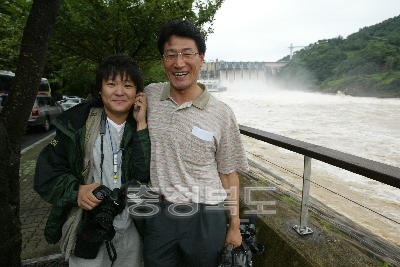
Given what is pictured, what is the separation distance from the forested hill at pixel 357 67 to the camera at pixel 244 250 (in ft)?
131

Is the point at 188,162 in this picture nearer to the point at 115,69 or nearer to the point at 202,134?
the point at 202,134

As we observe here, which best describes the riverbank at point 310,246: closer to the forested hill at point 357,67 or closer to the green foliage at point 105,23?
the green foliage at point 105,23

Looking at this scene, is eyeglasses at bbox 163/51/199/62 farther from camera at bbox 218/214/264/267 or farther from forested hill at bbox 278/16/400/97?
forested hill at bbox 278/16/400/97

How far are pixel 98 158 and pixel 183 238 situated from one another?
699mm

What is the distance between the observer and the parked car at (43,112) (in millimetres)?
11477

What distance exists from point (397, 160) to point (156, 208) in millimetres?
15253

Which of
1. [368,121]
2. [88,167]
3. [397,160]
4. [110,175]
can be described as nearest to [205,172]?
[110,175]

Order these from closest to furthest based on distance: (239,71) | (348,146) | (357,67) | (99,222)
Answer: (99,222) → (348,146) → (357,67) → (239,71)

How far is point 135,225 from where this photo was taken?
5.61 ft

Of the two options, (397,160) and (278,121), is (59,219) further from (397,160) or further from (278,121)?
(278,121)

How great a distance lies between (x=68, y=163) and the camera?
5.08 feet

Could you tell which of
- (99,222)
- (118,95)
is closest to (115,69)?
(118,95)

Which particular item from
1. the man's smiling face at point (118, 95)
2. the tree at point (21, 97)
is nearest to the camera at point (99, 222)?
the man's smiling face at point (118, 95)

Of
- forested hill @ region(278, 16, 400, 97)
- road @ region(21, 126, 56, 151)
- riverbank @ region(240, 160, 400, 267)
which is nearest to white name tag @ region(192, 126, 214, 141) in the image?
riverbank @ region(240, 160, 400, 267)
